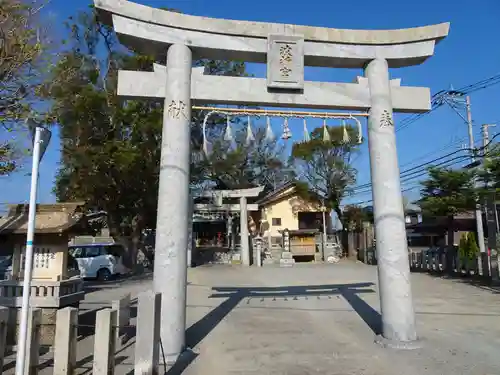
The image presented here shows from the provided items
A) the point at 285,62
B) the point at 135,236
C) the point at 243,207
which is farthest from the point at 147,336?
the point at 243,207

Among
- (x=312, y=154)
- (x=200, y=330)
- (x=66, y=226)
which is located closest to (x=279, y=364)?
(x=200, y=330)

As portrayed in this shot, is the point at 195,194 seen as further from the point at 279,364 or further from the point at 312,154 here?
the point at 279,364

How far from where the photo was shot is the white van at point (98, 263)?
71.1 ft

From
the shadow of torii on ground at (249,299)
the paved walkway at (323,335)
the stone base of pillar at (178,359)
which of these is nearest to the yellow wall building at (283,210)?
the shadow of torii on ground at (249,299)

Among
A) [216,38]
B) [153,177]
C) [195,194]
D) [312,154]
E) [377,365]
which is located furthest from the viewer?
[312,154]

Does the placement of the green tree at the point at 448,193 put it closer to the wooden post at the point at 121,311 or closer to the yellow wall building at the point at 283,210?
the wooden post at the point at 121,311

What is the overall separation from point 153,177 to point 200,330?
1371 cm

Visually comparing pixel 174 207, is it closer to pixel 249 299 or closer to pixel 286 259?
pixel 249 299

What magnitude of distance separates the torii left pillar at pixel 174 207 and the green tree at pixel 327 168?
945 inches

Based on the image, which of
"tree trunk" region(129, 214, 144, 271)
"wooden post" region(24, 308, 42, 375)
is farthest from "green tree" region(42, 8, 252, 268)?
"wooden post" region(24, 308, 42, 375)

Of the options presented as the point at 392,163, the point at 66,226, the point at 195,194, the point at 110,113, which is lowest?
the point at 66,226

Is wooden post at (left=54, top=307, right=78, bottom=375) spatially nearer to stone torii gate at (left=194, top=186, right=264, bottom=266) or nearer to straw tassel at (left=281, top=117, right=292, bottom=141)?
straw tassel at (left=281, top=117, right=292, bottom=141)

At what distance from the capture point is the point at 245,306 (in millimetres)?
10609

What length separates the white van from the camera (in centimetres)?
2166
